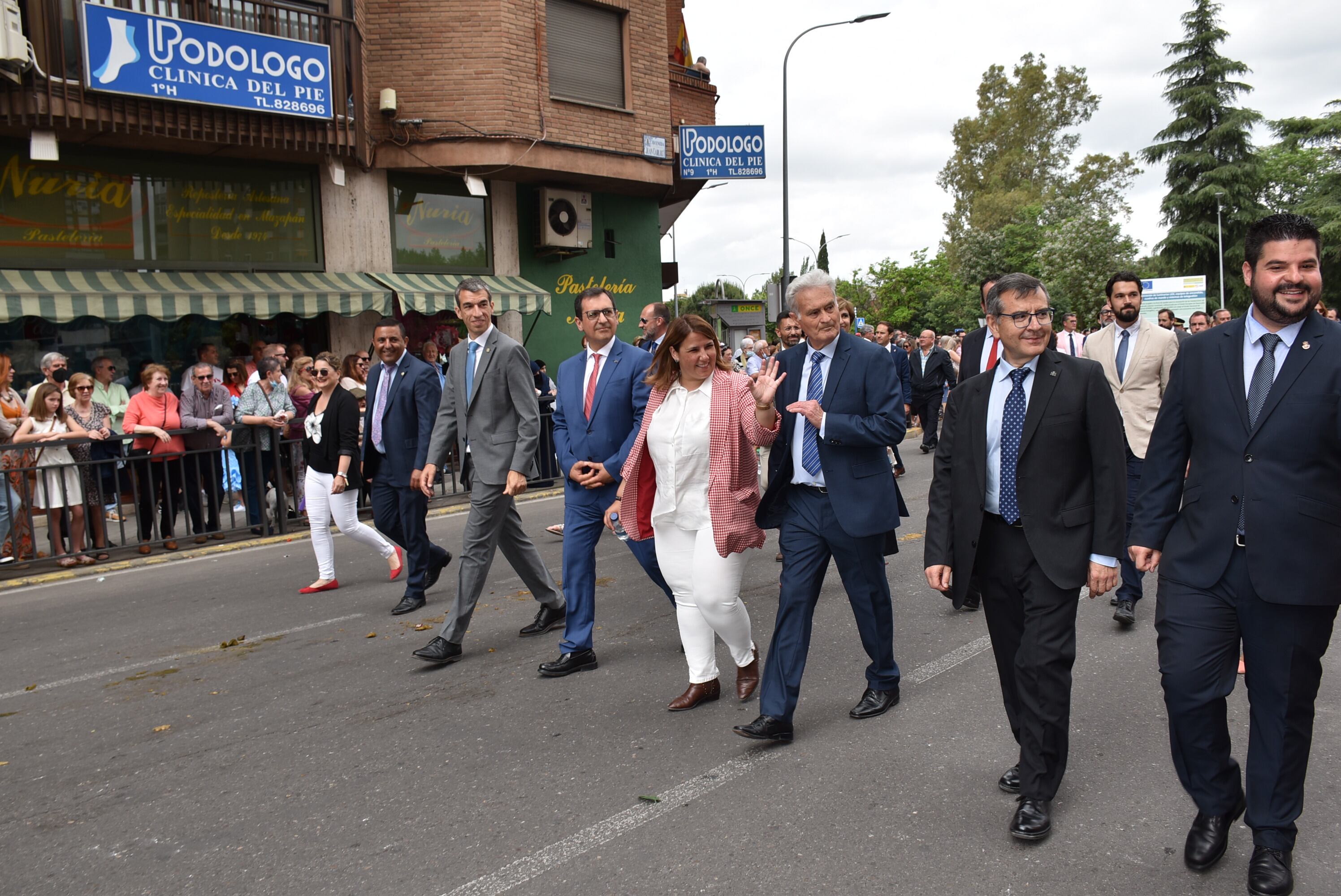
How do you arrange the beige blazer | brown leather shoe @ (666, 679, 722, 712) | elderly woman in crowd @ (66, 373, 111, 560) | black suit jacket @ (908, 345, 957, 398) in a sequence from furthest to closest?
black suit jacket @ (908, 345, 957, 398) → elderly woman in crowd @ (66, 373, 111, 560) → the beige blazer → brown leather shoe @ (666, 679, 722, 712)

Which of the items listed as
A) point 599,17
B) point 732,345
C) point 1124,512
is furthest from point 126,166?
point 732,345

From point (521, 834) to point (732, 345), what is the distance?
30.3 m

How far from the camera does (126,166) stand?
14.8 m

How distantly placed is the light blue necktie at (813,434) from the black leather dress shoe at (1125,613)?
Answer: 2624mm

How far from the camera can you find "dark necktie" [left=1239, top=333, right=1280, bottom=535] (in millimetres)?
3152

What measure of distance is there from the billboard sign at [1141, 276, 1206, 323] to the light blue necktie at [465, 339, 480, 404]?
1658 inches

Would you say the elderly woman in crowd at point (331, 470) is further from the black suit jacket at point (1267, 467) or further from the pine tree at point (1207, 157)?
the pine tree at point (1207, 157)

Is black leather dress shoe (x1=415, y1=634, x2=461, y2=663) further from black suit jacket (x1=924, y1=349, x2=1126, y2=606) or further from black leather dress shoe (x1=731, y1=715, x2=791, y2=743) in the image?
black suit jacket (x1=924, y1=349, x2=1126, y2=606)

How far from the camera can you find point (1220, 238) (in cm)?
5353

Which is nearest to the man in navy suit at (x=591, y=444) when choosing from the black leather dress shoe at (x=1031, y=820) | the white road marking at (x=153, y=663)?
the white road marking at (x=153, y=663)

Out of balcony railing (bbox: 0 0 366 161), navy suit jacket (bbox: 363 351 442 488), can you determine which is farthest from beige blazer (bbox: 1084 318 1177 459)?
balcony railing (bbox: 0 0 366 161)

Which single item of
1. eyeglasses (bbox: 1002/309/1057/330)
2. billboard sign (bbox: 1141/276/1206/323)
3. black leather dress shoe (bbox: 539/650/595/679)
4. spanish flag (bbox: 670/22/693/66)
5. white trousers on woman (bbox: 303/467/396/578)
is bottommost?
black leather dress shoe (bbox: 539/650/595/679)

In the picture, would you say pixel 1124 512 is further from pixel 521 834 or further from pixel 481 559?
pixel 481 559

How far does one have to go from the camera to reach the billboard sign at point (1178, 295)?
1698 inches
